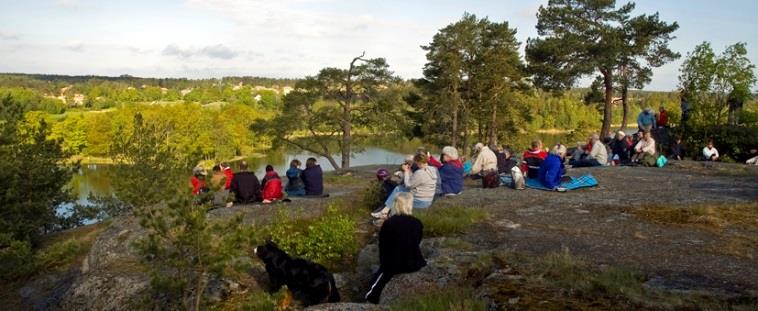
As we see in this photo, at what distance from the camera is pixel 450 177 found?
11.5 metres

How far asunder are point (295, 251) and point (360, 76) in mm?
22294

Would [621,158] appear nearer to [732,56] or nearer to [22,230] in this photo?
[732,56]

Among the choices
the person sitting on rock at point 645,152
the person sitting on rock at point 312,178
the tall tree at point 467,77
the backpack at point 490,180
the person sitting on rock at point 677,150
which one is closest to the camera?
the backpack at point 490,180

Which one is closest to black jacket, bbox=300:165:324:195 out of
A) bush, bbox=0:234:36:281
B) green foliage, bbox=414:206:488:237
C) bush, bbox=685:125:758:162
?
green foliage, bbox=414:206:488:237

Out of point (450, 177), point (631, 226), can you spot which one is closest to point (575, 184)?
point (450, 177)

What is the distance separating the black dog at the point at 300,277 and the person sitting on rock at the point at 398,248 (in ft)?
1.76

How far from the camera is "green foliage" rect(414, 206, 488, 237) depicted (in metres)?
8.34

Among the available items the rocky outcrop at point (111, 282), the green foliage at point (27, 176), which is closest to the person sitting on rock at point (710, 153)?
the rocky outcrop at point (111, 282)

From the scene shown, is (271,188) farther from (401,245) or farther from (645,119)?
(645,119)

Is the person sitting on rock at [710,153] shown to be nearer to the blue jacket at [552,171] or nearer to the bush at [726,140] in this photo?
the bush at [726,140]

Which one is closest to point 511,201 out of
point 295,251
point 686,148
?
point 295,251

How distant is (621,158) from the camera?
16734 millimetres

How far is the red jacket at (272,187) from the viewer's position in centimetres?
1159

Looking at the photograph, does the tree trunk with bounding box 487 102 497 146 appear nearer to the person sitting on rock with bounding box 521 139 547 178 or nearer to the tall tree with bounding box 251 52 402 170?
the tall tree with bounding box 251 52 402 170
